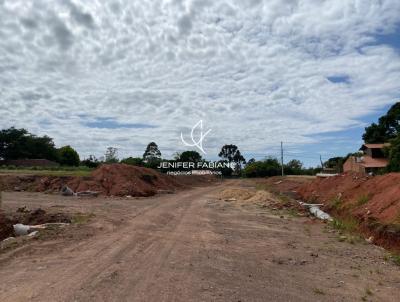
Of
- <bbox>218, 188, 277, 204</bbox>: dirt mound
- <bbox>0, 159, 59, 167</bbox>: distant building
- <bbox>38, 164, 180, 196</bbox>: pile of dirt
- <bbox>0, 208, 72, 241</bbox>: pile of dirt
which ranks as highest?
<bbox>0, 159, 59, 167</bbox>: distant building

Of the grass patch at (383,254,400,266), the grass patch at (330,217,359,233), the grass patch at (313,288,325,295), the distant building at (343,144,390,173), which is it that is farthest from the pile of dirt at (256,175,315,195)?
the grass patch at (313,288,325,295)

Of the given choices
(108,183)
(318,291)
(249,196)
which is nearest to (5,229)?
(318,291)

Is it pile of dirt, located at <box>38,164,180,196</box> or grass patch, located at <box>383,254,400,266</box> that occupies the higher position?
pile of dirt, located at <box>38,164,180,196</box>

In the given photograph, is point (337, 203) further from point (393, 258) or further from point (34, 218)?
point (34, 218)

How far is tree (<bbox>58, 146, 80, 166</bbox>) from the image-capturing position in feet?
296

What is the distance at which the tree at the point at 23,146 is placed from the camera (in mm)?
79750

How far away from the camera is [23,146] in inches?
3236

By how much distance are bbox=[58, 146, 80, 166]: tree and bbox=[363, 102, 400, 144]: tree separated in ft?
189

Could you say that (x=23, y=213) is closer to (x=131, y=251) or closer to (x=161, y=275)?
(x=131, y=251)

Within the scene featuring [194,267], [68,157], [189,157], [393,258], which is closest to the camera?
[194,267]

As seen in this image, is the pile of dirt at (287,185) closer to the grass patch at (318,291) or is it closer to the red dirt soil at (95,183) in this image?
the red dirt soil at (95,183)

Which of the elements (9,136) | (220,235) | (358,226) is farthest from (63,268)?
(9,136)

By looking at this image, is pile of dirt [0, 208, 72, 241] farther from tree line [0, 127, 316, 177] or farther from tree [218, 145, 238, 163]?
tree [218, 145, 238, 163]

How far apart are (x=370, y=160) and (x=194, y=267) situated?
5045 cm
